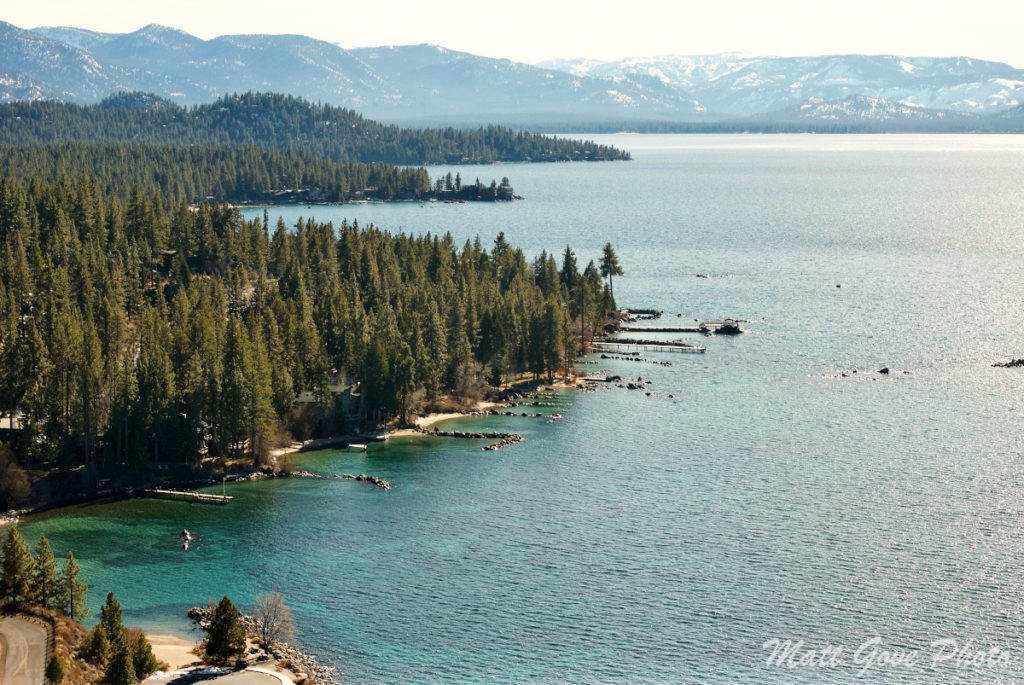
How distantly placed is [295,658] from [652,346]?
297ft

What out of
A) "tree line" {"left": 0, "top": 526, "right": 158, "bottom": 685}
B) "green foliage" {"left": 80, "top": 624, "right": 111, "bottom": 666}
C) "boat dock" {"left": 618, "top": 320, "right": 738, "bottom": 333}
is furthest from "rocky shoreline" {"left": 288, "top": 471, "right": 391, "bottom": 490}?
"boat dock" {"left": 618, "top": 320, "right": 738, "bottom": 333}

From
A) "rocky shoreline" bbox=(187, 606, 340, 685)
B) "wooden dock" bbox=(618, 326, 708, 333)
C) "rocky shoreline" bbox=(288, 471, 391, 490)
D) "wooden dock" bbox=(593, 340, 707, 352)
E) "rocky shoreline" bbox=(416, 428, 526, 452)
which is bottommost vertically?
"rocky shoreline" bbox=(187, 606, 340, 685)

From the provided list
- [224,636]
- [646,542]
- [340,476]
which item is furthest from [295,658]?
[340,476]

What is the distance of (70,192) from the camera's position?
15538 cm

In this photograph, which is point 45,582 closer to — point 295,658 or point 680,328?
point 295,658

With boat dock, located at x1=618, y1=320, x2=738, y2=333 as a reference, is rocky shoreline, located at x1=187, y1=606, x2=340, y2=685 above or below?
below

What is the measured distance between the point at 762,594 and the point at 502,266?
91.5m

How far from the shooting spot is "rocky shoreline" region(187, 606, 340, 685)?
57.3 meters

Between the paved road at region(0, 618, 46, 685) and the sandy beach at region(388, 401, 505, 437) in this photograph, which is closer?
the paved road at region(0, 618, 46, 685)

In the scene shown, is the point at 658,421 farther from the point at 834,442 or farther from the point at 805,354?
the point at 805,354

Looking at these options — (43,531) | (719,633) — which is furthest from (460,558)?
(43,531)

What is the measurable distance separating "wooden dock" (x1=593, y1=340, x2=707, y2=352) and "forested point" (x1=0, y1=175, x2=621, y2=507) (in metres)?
3.27

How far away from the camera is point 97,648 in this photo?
55.6 meters

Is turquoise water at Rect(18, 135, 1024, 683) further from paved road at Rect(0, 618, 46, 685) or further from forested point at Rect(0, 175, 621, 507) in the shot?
paved road at Rect(0, 618, 46, 685)
